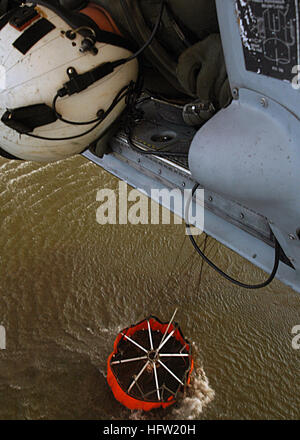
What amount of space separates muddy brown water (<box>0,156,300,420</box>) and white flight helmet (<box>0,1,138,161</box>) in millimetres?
786

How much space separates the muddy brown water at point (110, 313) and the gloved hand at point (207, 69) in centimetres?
96

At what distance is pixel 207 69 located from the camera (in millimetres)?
1067

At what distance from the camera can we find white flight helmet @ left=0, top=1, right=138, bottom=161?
113 centimetres

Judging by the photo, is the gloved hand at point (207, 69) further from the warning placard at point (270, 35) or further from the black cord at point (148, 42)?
the warning placard at point (270, 35)

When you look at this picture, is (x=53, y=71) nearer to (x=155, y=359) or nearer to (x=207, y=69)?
(x=207, y=69)

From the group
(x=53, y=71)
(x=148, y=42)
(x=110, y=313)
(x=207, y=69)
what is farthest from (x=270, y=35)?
(x=110, y=313)

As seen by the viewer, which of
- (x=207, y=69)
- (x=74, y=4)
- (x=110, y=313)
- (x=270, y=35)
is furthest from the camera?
(x=110, y=313)

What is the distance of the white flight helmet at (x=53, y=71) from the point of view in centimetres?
113

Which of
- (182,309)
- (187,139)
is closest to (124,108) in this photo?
(187,139)

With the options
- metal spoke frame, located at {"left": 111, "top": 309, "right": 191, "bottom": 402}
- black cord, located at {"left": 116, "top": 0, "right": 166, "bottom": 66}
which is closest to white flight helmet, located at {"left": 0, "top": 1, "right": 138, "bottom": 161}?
black cord, located at {"left": 116, "top": 0, "right": 166, "bottom": 66}

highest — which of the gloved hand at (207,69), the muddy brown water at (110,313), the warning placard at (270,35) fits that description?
the warning placard at (270,35)

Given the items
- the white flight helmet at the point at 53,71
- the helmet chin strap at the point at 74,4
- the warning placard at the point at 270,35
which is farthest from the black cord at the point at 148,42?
the warning placard at the point at 270,35

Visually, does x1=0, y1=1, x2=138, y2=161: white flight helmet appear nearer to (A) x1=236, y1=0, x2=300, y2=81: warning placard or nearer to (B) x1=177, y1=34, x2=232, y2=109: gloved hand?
(B) x1=177, y1=34, x2=232, y2=109: gloved hand

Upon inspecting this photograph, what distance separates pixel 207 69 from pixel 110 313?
106 cm
